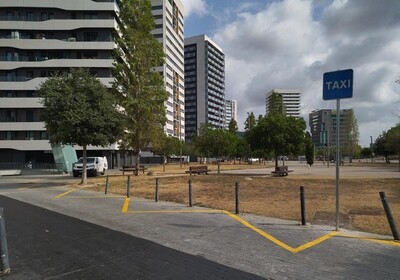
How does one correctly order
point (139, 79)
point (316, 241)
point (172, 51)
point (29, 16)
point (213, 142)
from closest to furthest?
point (316, 241)
point (139, 79)
point (213, 142)
point (29, 16)
point (172, 51)

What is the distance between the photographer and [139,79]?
35094 mm

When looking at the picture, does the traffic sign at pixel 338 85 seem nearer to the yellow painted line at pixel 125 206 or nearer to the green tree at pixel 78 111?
the yellow painted line at pixel 125 206

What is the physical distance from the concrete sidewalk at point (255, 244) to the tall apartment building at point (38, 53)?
173 ft

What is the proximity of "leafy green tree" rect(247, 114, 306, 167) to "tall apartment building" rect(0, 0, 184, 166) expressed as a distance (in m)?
34.3

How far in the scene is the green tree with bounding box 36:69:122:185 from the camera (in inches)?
902

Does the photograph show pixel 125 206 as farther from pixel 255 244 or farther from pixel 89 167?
pixel 89 167

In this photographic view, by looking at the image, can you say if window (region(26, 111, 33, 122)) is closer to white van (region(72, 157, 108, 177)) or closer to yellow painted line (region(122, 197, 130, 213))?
white van (region(72, 157, 108, 177))

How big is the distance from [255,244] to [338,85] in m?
4.18

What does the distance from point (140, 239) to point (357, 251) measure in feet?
14.1

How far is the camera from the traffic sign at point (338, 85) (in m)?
8.62

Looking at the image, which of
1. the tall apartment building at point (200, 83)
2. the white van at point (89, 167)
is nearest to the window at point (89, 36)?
the white van at point (89, 167)

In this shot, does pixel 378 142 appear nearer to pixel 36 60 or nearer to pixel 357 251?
pixel 36 60

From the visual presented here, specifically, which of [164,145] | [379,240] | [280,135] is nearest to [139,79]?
[164,145]

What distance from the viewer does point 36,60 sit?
63.9m
